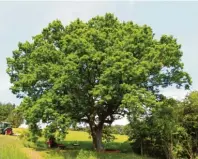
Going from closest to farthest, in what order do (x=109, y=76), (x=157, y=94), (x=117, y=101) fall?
(x=109, y=76)
(x=117, y=101)
(x=157, y=94)

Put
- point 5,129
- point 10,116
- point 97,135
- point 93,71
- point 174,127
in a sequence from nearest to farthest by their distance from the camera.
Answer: point 174,127 < point 93,71 < point 97,135 < point 5,129 < point 10,116

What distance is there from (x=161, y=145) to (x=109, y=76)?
7.41m

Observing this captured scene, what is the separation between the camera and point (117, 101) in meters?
23.9

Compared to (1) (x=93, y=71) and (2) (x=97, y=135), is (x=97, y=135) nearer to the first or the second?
(2) (x=97, y=135)

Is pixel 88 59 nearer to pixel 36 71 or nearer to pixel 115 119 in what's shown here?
pixel 36 71

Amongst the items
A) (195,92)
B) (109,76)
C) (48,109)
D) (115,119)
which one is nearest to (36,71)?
(48,109)

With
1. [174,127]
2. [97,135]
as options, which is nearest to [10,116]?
[97,135]

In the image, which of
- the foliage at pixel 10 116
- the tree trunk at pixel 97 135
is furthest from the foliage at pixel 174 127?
the foliage at pixel 10 116

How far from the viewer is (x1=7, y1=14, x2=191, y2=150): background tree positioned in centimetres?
2200

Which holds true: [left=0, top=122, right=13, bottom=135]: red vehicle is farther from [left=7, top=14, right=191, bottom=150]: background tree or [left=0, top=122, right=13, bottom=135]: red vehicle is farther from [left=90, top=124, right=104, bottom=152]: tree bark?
[left=90, top=124, right=104, bottom=152]: tree bark

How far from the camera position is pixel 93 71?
23609 mm

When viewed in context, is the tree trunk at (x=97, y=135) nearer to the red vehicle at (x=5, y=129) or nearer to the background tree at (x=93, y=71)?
the background tree at (x=93, y=71)

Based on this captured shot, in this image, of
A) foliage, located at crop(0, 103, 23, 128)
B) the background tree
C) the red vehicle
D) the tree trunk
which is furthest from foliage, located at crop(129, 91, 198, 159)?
foliage, located at crop(0, 103, 23, 128)

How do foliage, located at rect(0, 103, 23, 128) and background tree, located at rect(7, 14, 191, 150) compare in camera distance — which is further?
foliage, located at rect(0, 103, 23, 128)
